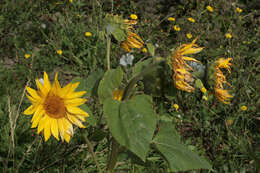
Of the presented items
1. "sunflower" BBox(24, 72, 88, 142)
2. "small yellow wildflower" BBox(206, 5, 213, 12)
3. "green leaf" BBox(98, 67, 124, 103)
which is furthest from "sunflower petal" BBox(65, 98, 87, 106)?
"small yellow wildflower" BBox(206, 5, 213, 12)

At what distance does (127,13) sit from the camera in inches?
132

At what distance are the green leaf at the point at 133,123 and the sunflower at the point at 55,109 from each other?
19 centimetres

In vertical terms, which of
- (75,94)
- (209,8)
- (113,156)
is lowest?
(113,156)

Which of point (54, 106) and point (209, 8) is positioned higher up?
point (209, 8)

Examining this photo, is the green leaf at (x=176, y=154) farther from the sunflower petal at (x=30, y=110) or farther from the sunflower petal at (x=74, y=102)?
the sunflower petal at (x=30, y=110)

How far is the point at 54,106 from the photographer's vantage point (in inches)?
39.4

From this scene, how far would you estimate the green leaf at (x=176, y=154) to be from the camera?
0.85 m

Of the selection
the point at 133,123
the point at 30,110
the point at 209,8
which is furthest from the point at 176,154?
the point at 209,8

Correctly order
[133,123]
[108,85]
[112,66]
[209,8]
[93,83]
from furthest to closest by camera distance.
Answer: [209,8]
[112,66]
[93,83]
[108,85]
[133,123]

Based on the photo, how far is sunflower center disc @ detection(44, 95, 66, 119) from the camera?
0.99 metres

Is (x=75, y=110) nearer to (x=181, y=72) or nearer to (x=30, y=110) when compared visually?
(x=30, y=110)

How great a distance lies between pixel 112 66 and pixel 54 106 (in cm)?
153

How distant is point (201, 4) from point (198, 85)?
8.15 ft

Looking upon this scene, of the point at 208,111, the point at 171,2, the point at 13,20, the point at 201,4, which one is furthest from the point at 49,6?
the point at 208,111
